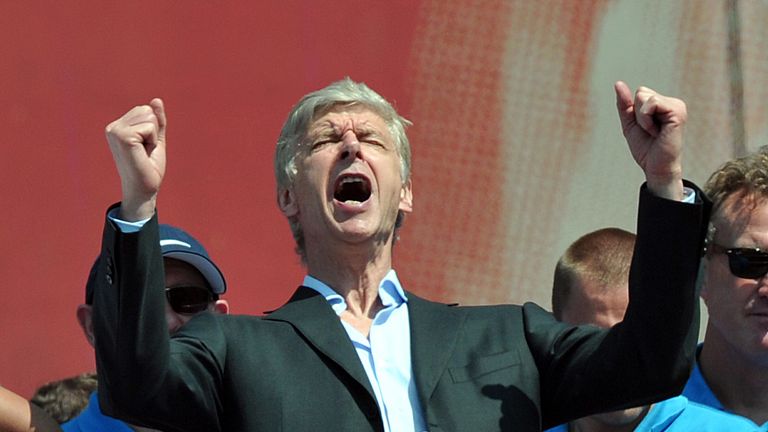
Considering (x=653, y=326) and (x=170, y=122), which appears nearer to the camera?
(x=653, y=326)

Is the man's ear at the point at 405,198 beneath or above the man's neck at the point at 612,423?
above

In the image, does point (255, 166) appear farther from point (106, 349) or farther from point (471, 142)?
point (106, 349)

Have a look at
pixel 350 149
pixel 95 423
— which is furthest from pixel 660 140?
pixel 95 423

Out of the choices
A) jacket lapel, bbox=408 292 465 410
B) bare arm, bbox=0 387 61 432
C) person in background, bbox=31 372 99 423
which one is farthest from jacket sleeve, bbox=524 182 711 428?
person in background, bbox=31 372 99 423

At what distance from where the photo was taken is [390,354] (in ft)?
7.78

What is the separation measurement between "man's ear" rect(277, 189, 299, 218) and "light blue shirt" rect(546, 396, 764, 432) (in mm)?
759

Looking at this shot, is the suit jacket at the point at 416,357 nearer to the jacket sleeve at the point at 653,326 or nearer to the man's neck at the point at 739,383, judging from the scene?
the jacket sleeve at the point at 653,326

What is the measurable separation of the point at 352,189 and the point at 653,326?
67 centimetres

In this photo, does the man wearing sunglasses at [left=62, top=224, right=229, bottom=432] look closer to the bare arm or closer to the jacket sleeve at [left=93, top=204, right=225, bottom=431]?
the bare arm

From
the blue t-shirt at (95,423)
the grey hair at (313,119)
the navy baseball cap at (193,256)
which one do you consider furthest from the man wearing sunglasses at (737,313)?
the blue t-shirt at (95,423)

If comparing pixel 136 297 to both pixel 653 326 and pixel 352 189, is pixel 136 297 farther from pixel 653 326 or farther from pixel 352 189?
pixel 653 326

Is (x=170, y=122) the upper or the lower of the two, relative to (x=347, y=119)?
lower

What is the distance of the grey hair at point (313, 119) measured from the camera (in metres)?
2.64

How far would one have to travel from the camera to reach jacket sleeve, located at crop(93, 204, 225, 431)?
6.88 feet
